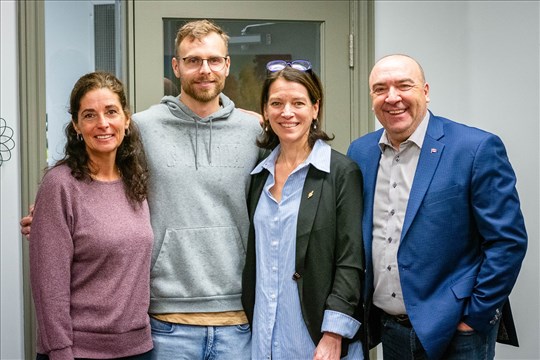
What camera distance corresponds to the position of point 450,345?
1890 millimetres

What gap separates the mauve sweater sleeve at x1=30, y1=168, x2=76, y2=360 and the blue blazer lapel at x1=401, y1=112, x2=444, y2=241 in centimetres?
97

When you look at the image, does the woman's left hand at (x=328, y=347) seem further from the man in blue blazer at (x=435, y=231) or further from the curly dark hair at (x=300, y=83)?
the curly dark hair at (x=300, y=83)

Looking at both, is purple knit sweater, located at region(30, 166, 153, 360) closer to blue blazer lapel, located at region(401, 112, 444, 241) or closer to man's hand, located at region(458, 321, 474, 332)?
blue blazer lapel, located at region(401, 112, 444, 241)

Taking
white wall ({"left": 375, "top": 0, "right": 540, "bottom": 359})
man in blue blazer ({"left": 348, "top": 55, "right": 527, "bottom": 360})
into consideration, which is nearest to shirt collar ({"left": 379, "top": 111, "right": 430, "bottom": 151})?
man in blue blazer ({"left": 348, "top": 55, "right": 527, "bottom": 360})

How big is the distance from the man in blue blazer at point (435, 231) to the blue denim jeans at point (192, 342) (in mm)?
433

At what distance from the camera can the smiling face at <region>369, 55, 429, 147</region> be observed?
1.93 m

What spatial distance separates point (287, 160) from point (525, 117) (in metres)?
1.30

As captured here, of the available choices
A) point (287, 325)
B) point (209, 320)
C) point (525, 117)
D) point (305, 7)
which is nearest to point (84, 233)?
point (209, 320)

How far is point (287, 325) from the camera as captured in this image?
1.89m

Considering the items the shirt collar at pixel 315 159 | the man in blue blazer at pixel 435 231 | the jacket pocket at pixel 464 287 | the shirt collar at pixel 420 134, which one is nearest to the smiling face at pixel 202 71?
the shirt collar at pixel 315 159

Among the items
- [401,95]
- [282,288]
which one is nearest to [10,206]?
[282,288]

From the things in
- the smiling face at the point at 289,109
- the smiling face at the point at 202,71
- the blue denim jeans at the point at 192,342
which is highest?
the smiling face at the point at 202,71

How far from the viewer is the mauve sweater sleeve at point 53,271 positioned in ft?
5.76

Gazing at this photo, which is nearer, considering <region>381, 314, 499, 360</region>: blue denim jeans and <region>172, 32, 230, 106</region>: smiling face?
<region>381, 314, 499, 360</region>: blue denim jeans
